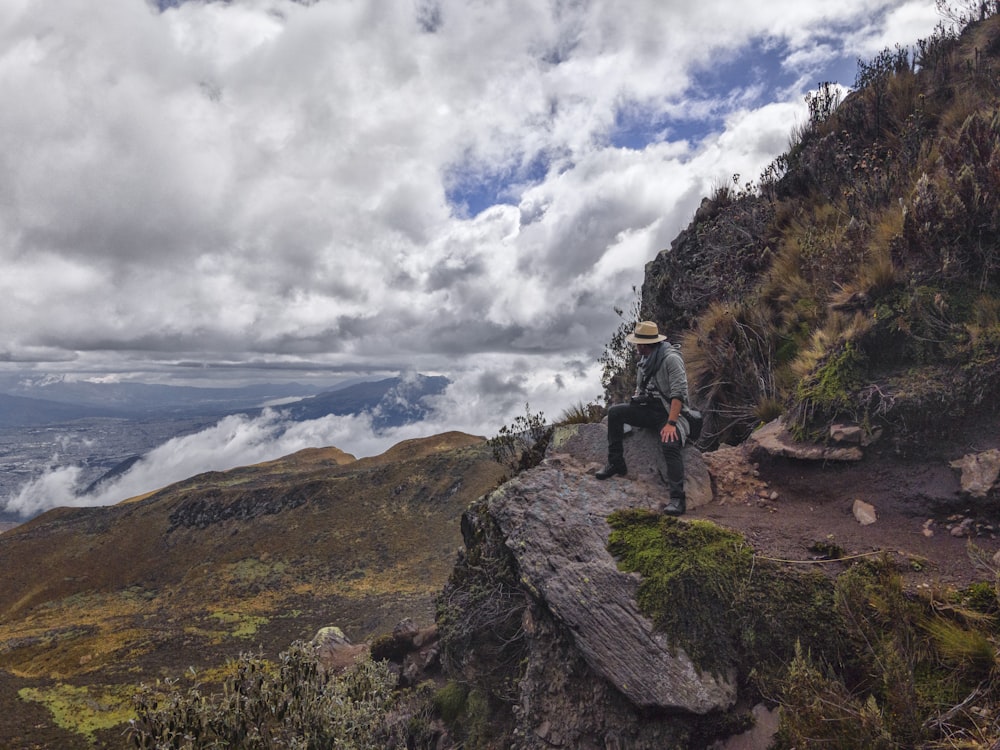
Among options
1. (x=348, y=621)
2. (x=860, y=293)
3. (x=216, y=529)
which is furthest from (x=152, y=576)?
(x=860, y=293)

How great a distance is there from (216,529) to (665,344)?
7163 centimetres

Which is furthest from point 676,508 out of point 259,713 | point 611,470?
point 259,713

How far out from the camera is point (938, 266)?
673cm

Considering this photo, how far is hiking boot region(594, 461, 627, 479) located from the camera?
6.99 metres

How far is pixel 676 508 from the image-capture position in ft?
19.6

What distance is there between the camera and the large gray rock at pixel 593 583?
450 cm

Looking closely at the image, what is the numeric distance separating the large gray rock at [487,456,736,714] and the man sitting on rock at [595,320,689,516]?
44cm

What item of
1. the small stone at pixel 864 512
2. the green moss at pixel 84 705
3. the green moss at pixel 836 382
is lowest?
the green moss at pixel 84 705

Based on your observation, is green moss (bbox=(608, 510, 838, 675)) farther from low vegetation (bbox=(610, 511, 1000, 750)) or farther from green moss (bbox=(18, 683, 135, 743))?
green moss (bbox=(18, 683, 135, 743))

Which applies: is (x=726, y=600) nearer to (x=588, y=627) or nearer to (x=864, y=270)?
(x=588, y=627)

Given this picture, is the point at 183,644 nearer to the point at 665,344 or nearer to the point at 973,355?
the point at 665,344

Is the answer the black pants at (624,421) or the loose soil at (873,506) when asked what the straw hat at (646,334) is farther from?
the loose soil at (873,506)

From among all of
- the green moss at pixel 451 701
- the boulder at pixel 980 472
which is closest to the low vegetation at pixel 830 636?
the boulder at pixel 980 472

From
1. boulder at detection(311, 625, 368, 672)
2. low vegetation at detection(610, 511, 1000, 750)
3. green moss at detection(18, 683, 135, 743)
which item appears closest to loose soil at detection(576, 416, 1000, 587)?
low vegetation at detection(610, 511, 1000, 750)
